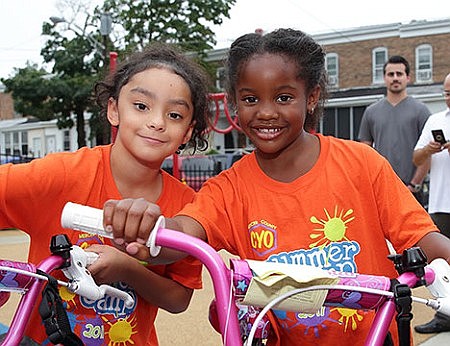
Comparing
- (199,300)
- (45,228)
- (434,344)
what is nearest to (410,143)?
(434,344)

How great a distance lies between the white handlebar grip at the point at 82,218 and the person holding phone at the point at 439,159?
384cm

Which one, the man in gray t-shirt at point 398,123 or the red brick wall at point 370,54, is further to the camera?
the red brick wall at point 370,54

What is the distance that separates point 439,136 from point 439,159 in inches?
13.0

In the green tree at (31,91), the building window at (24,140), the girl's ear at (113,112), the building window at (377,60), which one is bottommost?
the building window at (24,140)

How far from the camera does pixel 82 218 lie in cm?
133

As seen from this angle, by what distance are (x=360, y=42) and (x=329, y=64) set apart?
2.16m

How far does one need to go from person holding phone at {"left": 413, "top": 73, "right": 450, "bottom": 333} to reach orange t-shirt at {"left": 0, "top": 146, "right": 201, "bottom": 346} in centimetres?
309

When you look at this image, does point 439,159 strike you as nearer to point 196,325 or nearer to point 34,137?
point 196,325

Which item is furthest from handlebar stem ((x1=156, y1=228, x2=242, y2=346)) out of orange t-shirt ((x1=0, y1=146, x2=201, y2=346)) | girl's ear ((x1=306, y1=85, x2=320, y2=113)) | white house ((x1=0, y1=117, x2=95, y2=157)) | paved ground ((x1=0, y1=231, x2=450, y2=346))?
white house ((x1=0, y1=117, x2=95, y2=157))

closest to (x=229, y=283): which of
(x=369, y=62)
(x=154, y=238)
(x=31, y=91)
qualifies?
(x=154, y=238)

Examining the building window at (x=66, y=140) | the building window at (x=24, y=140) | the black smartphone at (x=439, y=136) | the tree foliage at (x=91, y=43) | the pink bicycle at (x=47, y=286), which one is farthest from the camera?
the building window at (x=24, y=140)

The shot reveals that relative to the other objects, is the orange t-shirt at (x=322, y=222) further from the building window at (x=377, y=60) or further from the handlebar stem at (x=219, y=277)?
the building window at (x=377, y=60)

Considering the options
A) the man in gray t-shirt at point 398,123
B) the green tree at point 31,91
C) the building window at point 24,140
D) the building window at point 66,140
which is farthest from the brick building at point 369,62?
the man in gray t-shirt at point 398,123

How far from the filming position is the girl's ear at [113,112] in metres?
2.26
